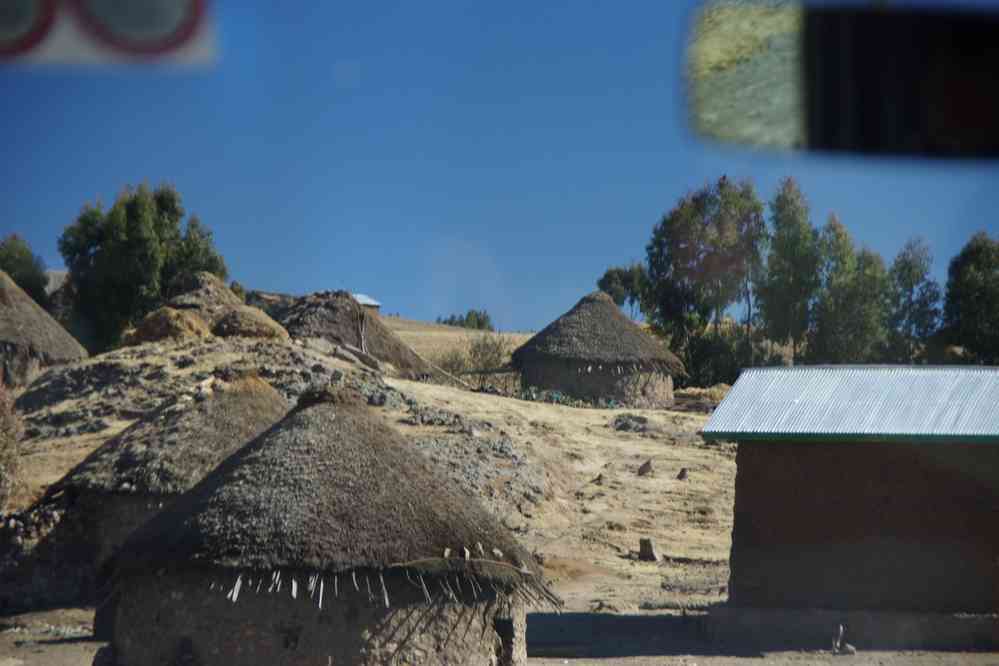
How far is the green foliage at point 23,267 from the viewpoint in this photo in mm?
46844

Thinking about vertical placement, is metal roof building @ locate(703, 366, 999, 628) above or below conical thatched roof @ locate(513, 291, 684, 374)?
below

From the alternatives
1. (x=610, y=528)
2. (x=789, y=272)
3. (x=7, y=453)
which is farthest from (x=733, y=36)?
(x=789, y=272)

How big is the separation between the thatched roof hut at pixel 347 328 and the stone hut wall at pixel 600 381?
3066 millimetres

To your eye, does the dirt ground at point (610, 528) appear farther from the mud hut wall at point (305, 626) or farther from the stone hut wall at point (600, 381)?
the stone hut wall at point (600, 381)

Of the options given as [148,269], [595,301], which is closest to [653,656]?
[595,301]

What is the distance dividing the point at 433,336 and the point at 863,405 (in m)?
52.7

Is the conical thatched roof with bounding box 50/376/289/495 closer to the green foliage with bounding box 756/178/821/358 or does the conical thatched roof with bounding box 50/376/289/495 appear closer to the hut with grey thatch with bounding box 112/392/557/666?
the hut with grey thatch with bounding box 112/392/557/666

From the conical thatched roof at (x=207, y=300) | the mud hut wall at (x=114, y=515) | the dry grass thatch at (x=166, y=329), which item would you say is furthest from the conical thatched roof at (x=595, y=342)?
the mud hut wall at (x=114, y=515)

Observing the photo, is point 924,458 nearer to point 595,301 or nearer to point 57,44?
point 57,44

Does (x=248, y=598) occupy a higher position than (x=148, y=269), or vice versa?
(x=148, y=269)

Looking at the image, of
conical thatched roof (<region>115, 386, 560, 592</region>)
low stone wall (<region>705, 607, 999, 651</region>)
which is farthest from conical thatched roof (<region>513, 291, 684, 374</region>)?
conical thatched roof (<region>115, 386, 560, 592</region>)

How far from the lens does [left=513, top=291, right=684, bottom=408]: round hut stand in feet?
115

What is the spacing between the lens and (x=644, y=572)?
19.5 meters

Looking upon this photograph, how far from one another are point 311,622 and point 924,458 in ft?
23.9
